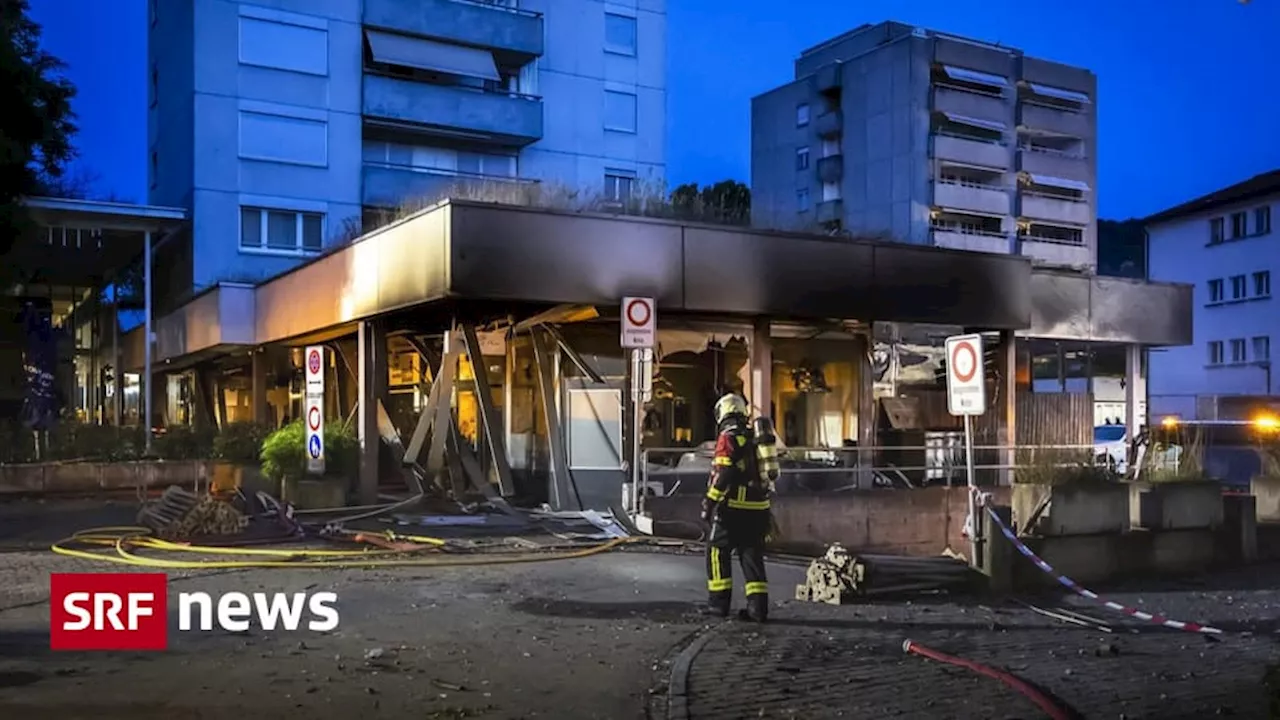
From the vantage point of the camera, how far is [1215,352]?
162 feet

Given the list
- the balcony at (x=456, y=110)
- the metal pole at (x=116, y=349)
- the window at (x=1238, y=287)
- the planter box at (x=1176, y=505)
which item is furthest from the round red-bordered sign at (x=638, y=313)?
the window at (x=1238, y=287)

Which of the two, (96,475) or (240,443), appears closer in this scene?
(96,475)

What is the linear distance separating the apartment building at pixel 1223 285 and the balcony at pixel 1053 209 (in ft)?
45.7

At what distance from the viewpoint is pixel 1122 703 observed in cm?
718

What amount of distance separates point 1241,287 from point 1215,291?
4.71ft

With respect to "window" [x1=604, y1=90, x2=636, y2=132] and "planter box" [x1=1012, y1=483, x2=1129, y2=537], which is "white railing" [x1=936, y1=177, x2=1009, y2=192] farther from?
"planter box" [x1=1012, y1=483, x2=1129, y2=537]

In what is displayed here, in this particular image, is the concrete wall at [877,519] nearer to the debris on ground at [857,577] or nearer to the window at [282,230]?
the debris on ground at [857,577]

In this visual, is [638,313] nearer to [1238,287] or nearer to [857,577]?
[857,577]

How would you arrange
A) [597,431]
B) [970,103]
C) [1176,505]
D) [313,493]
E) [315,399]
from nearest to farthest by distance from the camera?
1. [1176,505]
2. [315,399]
3. [313,493]
4. [597,431]
5. [970,103]

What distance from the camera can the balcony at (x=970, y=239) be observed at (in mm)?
63750

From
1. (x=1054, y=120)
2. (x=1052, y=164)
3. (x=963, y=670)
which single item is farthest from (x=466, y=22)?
(x=1054, y=120)

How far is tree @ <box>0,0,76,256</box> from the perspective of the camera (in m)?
19.0

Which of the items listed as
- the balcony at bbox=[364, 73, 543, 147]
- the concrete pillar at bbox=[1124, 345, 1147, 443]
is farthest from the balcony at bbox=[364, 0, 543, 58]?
the concrete pillar at bbox=[1124, 345, 1147, 443]

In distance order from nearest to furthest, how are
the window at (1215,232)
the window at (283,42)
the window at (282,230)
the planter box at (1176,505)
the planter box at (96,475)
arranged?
the planter box at (1176,505)
the planter box at (96,475)
the window at (282,230)
the window at (283,42)
the window at (1215,232)
